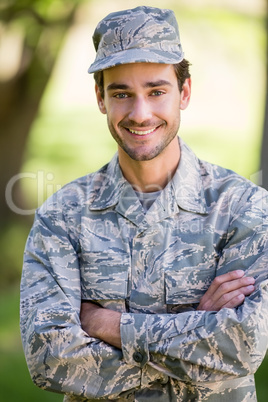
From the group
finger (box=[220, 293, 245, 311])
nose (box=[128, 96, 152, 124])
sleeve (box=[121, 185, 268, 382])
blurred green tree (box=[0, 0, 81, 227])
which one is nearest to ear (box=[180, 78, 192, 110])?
nose (box=[128, 96, 152, 124])

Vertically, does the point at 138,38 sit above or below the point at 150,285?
above

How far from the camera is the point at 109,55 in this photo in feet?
10.2

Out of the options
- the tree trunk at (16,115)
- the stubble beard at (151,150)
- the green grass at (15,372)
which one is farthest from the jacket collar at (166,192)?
the tree trunk at (16,115)

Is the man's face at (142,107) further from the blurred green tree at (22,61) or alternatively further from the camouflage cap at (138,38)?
the blurred green tree at (22,61)

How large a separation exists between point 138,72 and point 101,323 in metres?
1.06

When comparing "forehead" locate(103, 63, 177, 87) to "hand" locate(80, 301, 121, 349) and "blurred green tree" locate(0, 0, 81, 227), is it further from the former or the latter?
"blurred green tree" locate(0, 0, 81, 227)

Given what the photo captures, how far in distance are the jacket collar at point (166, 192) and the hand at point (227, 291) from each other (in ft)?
1.12

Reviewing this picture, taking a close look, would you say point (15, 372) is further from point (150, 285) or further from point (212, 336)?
point (212, 336)

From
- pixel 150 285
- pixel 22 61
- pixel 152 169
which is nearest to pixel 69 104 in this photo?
pixel 22 61

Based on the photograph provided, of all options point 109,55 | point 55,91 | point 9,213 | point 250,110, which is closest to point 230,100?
point 250,110

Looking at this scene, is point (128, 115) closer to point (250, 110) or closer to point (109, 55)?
point (109, 55)

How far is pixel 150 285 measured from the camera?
3055mm

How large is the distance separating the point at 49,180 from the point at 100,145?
1.40m

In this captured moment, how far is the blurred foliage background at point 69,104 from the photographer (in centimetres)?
852
